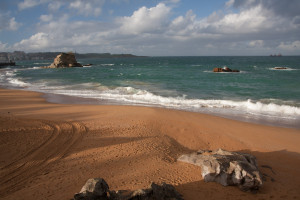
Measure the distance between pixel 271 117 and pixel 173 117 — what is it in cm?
679

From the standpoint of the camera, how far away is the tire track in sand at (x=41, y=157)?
5.70 m

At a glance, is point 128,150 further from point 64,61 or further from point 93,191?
point 64,61

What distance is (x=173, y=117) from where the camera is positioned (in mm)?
11828

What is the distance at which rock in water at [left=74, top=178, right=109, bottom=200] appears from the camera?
395 centimetres

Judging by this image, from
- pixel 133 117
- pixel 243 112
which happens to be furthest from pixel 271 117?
pixel 133 117

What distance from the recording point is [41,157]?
7035 mm

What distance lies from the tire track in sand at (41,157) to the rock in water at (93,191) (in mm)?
2728

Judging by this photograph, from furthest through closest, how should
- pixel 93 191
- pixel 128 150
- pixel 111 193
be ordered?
1. pixel 128 150
2. pixel 111 193
3. pixel 93 191

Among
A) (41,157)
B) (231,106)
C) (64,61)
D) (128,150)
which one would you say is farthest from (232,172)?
(64,61)

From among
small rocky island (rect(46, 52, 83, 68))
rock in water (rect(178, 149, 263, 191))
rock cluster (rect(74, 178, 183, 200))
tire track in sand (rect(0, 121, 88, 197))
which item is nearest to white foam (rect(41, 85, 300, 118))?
tire track in sand (rect(0, 121, 88, 197))

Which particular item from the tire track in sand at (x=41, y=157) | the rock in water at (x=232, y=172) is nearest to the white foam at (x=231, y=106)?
the tire track in sand at (x=41, y=157)

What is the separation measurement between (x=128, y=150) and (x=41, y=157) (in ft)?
10.3

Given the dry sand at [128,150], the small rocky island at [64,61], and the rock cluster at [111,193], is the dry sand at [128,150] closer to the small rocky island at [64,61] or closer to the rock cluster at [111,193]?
the rock cluster at [111,193]

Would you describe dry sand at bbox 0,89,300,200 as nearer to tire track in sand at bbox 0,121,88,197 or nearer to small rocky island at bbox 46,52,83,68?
tire track in sand at bbox 0,121,88,197
